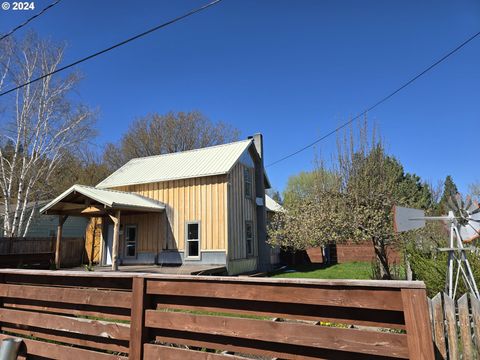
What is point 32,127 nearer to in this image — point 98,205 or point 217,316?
point 98,205

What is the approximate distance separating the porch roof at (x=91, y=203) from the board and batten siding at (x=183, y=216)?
28.1 inches

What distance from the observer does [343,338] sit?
209cm

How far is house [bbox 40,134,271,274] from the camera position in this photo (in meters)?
14.4

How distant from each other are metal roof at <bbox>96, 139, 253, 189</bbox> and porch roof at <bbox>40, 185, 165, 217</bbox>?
1740 millimetres

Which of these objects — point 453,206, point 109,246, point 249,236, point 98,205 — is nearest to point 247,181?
point 249,236

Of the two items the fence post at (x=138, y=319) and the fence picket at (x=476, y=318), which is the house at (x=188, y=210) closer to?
the fence post at (x=138, y=319)

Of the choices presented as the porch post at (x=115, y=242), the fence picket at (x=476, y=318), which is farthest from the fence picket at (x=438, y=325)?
the porch post at (x=115, y=242)

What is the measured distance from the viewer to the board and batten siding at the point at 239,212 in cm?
1484

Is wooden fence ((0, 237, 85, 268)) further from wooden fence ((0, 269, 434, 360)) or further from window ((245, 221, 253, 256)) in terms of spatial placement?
wooden fence ((0, 269, 434, 360))

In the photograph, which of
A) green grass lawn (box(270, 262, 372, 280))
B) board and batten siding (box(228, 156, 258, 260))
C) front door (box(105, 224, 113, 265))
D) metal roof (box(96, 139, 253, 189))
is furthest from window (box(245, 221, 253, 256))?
front door (box(105, 224, 113, 265))

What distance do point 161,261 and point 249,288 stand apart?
45.4 feet

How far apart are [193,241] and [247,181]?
4273 mm

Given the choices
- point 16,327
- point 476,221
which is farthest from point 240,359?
point 476,221

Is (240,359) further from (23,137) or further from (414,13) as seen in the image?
(23,137)
